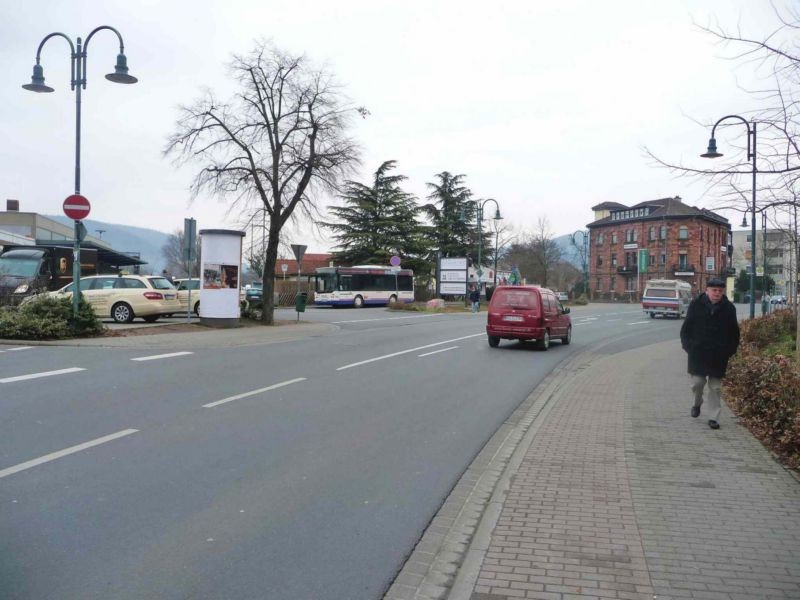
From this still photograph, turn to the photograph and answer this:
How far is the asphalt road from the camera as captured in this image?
13.4 ft

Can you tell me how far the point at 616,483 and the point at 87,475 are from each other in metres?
4.53

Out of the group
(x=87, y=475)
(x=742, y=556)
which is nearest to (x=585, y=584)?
(x=742, y=556)

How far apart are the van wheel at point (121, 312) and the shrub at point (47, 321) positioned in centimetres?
436

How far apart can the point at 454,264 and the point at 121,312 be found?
32005 millimetres

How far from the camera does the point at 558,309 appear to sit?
21.1 m

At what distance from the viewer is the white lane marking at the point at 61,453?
5.95 m

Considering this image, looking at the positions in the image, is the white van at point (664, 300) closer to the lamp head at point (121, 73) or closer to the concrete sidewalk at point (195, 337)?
the concrete sidewalk at point (195, 337)

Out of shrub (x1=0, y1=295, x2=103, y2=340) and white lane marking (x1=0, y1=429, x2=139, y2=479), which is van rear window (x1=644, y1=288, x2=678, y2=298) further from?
white lane marking (x1=0, y1=429, x2=139, y2=479)

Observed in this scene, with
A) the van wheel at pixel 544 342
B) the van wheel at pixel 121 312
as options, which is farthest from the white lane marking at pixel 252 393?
the van wheel at pixel 121 312

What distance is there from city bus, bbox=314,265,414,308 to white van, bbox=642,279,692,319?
16.8m

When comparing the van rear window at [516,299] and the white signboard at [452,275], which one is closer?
the van rear window at [516,299]

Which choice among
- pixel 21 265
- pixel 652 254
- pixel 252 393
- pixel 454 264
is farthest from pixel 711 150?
pixel 652 254

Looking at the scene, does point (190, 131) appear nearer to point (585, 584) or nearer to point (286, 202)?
point (286, 202)

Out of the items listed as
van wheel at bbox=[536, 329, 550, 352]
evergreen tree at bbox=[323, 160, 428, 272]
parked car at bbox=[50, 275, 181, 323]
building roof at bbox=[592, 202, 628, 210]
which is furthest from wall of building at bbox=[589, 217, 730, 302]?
parked car at bbox=[50, 275, 181, 323]
